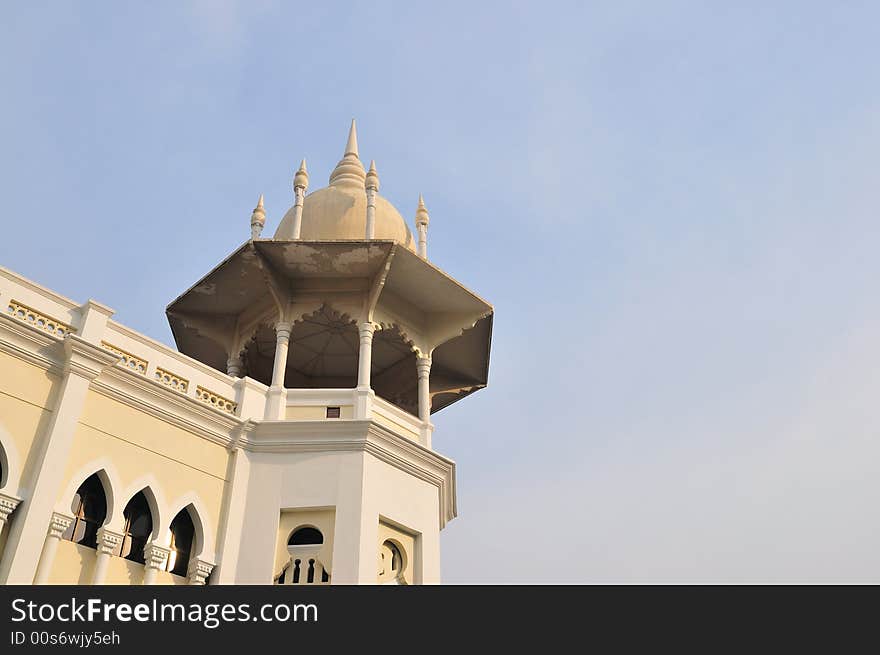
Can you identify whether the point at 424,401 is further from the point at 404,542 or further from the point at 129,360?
the point at 129,360

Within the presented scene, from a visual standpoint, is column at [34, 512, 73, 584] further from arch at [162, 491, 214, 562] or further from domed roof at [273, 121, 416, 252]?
domed roof at [273, 121, 416, 252]

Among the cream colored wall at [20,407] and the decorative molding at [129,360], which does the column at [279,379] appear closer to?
the decorative molding at [129,360]

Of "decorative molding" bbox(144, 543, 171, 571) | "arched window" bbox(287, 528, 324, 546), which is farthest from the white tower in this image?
"decorative molding" bbox(144, 543, 171, 571)

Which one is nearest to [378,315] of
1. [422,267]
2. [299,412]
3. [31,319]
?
[422,267]

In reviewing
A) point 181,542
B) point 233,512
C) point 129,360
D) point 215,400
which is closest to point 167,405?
point 129,360

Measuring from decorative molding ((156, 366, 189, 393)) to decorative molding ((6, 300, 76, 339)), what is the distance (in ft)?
5.62

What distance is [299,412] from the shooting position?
1706 cm

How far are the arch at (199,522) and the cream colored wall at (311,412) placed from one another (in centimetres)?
257

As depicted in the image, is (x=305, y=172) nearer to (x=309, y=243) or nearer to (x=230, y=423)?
(x=309, y=243)

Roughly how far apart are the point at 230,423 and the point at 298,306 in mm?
3381

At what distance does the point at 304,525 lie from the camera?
51.3ft

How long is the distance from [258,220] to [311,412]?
4593 millimetres

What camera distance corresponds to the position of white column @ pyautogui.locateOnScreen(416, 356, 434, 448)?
18.0 m

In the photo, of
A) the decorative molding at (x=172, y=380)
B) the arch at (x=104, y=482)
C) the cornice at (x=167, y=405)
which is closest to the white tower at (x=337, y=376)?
the cornice at (x=167, y=405)
